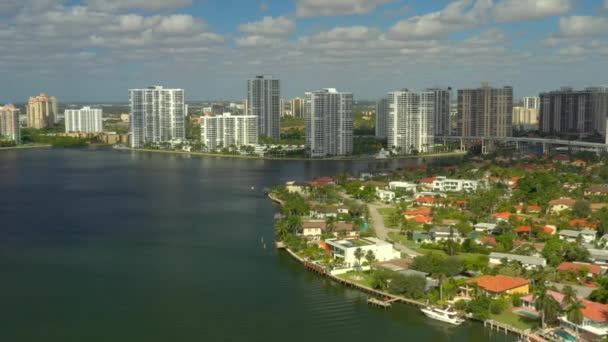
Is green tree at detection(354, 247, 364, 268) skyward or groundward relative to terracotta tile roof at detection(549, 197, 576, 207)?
groundward

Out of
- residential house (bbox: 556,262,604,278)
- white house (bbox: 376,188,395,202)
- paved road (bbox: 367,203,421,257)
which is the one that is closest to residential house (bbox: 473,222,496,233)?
paved road (bbox: 367,203,421,257)

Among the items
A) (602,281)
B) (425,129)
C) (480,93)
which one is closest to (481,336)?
(602,281)

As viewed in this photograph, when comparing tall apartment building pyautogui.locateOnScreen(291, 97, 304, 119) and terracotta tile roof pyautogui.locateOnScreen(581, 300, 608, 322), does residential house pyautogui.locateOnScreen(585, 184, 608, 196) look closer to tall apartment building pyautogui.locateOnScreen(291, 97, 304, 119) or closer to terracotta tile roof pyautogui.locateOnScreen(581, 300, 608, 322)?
terracotta tile roof pyautogui.locateOnScreen(581, 300, 608, 322)

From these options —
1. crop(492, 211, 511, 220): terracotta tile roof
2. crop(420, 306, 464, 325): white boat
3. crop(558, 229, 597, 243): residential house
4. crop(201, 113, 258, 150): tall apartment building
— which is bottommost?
crop(420, 306, 464, 325): white boat

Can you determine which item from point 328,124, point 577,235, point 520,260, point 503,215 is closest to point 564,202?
point 503,215

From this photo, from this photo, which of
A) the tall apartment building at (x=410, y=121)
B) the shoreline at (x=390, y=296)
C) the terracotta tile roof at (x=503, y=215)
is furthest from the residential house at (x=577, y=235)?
the tall apartment building at (x=410, y=121)

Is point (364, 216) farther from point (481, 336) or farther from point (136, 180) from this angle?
point (136, 180)

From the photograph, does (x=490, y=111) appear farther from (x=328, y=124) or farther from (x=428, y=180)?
(x=428, y=180)
